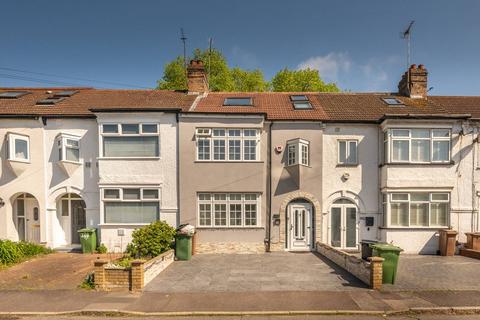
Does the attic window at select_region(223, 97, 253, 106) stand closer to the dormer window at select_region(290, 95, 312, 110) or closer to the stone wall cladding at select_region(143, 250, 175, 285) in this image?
the dormer window at select_region(290, 95, 312, 110)

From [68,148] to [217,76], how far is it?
740 inches

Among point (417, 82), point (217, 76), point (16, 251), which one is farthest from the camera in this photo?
point (217, 76)

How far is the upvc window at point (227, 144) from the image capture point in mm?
13328

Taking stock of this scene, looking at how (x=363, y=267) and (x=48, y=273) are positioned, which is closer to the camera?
(x=363, y=267)

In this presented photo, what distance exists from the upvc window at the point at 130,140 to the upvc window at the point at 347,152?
8367 mm

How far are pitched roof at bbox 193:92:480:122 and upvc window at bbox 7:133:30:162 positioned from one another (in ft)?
25.4

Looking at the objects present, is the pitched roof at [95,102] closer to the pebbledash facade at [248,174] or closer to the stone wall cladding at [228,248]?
the pebbledash facade at [248,174]

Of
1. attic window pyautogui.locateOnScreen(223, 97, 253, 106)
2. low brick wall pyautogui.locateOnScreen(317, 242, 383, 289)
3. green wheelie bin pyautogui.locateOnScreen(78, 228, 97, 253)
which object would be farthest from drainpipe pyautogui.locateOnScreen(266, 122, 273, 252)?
green wheelie bin pyautogui.locateOnScreen(78, 228, 97, 253)

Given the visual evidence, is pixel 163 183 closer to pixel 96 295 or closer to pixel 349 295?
pixel 96 295

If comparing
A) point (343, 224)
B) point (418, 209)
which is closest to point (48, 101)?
point (343, 224)

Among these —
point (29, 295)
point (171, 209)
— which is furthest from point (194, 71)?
point (29, 295)

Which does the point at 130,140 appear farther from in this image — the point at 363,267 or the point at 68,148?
the point at 363,267

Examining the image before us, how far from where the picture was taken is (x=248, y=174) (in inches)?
524

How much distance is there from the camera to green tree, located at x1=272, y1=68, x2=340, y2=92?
30.0 meters
